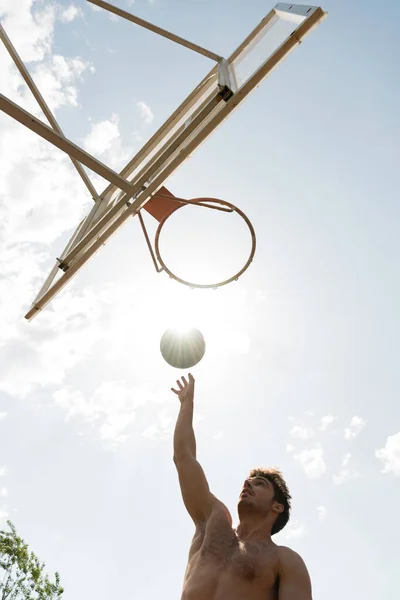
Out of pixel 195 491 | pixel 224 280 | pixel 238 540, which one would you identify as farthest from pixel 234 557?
pixel 224 280

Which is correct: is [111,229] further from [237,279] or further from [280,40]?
[280,40]

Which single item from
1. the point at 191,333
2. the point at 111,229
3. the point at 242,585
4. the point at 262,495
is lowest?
the point at 242,585

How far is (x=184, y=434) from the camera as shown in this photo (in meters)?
3.95

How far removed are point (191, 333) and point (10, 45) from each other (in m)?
3.85

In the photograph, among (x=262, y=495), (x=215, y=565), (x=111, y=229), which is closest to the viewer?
(x=215, y=565)

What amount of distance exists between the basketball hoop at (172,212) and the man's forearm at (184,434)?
1696 millimetres

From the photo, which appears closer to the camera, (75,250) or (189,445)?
(189,445)

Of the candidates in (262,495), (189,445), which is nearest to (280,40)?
(189,445)

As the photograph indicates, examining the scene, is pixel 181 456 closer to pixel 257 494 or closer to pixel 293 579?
pixel 257 494

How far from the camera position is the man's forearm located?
3.84 m

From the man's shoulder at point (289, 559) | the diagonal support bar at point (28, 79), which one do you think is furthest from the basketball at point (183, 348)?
the diagonal support bar at point (28, 79)

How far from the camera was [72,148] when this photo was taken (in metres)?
4.49

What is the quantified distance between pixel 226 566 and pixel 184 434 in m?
1.07

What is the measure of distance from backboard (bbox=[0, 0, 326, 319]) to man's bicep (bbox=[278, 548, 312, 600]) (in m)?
3.27
